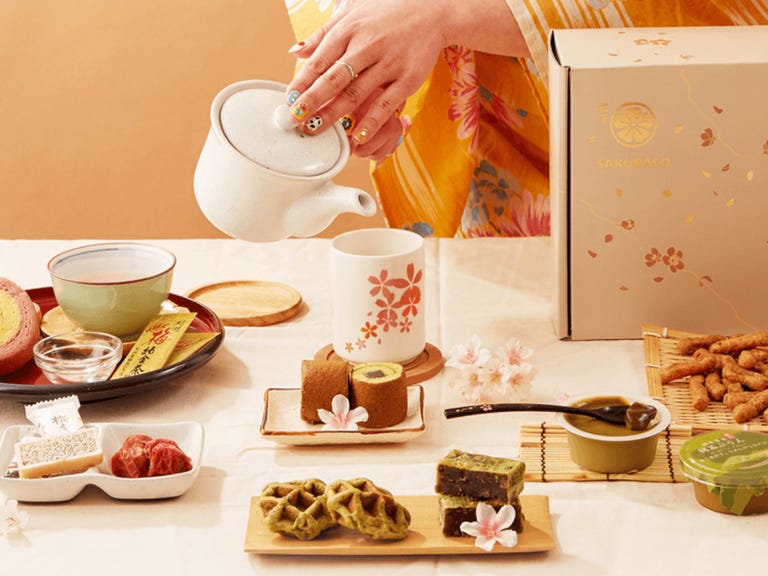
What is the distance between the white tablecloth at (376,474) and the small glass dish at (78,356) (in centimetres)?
3

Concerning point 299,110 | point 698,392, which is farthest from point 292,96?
point 698,392

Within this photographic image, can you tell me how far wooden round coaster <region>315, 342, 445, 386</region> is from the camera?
1.18m

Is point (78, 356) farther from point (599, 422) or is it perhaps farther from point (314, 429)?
point (599, 422)

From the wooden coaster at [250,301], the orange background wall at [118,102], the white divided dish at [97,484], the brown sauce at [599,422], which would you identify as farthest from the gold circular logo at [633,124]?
the orange background wall at [118,102]

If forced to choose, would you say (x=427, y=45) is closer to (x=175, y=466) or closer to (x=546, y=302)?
(x=546, y=302)

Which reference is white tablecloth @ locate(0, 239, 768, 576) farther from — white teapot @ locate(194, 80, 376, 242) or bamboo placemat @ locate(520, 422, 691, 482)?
white teapot @ locate(194, 80, 376, 242)

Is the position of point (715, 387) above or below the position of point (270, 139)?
below

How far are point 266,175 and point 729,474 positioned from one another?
1.64 feet

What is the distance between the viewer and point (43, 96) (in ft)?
9.37

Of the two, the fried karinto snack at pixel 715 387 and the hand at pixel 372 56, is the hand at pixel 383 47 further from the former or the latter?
the fried karinto snack at pixel 715 387

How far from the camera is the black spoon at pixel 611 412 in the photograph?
99 centimetres

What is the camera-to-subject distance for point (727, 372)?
1.13 meters

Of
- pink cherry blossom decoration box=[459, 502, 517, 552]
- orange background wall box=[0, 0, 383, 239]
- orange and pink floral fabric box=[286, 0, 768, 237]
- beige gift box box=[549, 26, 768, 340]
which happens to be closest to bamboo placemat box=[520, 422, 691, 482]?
pink cherry blossom decoration box=[459, 502, 517, 552]

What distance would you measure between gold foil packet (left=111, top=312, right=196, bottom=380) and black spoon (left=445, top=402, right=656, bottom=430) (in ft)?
1.02
